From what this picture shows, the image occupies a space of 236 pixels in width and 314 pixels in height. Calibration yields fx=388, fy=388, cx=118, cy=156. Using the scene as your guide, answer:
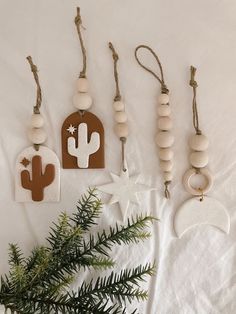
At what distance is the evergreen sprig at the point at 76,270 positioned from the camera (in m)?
0.61

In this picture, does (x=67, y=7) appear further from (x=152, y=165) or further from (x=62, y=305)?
(x=62, y=305)

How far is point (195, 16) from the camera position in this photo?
68cm

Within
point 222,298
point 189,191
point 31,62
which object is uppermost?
point 31,62

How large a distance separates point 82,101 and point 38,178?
163 millimetres

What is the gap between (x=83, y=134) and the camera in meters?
0.69

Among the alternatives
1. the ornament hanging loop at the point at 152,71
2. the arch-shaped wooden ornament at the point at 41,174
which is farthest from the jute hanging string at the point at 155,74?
the arch-shaped wooden ornament at the point at 41,174

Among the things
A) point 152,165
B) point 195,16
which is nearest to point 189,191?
point 152,165

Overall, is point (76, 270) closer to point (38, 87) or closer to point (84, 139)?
point (84, 139)

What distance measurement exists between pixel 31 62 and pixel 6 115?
0.11 metres

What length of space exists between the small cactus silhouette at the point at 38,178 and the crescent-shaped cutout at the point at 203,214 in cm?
24

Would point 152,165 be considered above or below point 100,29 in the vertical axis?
below

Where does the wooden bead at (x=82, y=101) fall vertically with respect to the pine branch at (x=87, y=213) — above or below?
above

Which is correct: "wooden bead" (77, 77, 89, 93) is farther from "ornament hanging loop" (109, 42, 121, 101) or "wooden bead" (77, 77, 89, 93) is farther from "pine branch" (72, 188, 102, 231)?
"pine branch" (72, 188, 102, 231)

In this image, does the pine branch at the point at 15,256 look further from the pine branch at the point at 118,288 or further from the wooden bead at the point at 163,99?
the wooden bead at the point at 163,99
